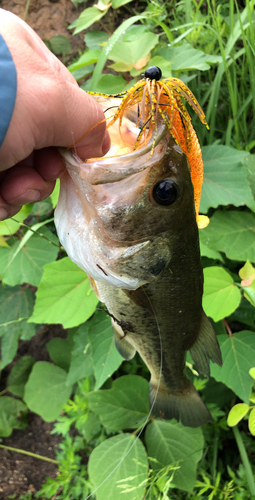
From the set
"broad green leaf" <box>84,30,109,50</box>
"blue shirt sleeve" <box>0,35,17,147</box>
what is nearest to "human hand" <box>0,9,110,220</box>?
"blue shirt sleeve" <box>0,35,17,147</box>

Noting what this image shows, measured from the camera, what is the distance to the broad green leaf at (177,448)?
1.74 metres

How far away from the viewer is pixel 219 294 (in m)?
1.61

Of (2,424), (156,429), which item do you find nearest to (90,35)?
(156,429)

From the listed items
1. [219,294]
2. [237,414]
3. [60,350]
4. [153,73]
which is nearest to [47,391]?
[60,350]

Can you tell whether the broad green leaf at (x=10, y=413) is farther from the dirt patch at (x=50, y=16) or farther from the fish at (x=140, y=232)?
the dirt patch at (x=50, y=16)

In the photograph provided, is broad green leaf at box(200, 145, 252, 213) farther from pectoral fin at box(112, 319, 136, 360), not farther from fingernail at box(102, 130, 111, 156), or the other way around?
fingernail at box(102, 130, 111, 156)

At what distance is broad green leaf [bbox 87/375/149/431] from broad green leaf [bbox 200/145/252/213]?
44.4 inches

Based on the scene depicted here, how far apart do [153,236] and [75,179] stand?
0.28 m

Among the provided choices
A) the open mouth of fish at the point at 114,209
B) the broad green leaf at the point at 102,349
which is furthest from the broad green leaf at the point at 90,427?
the open mouth of fish at the point at 114,209

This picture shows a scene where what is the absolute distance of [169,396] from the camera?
153cm

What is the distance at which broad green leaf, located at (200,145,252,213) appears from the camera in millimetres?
1917

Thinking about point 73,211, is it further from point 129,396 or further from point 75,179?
point 129,396

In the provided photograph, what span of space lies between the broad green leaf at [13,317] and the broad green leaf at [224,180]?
143cm

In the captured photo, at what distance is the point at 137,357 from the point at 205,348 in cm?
102
